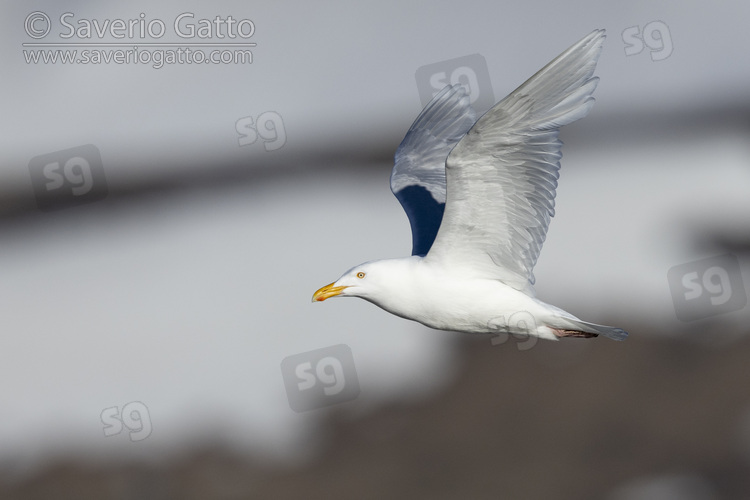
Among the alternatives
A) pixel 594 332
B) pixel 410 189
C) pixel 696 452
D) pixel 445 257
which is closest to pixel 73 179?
pixel 410 189

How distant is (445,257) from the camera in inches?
223

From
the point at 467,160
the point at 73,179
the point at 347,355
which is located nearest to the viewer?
the point at 467,160

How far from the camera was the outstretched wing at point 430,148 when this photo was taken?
6.66 metres

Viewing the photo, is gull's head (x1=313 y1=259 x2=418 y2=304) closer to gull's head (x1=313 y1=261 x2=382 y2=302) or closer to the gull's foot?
gull's head (x1=313 y1=261 x2=382 y2=302)

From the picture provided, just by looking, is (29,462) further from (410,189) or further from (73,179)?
(410,189)

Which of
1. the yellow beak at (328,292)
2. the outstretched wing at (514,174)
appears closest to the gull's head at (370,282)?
the yellow beak at (328,292)

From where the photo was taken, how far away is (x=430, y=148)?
22.3 ft

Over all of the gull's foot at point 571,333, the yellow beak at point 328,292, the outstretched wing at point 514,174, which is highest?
the outstretched wing at point 514,174

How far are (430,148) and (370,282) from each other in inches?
53.0

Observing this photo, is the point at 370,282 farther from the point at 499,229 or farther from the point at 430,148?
the point at 430,148

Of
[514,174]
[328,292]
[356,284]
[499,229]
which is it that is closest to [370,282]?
[356,284]

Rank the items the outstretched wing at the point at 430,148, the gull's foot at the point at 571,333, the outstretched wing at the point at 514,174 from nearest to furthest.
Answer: the outstretched wing at the point at 514,174 → the gull's foot at the point at 571,333 → the outstretched wing at the point at 430,148

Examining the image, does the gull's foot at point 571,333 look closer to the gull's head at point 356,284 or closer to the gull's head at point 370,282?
the gull's head at point 370,282

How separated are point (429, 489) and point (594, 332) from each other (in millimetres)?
19786
